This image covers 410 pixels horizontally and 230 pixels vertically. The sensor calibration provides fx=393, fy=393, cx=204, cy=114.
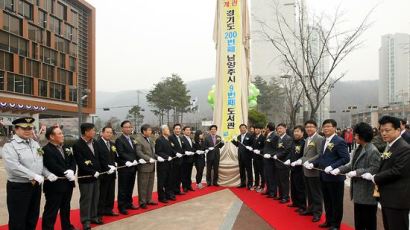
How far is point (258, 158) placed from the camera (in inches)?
378

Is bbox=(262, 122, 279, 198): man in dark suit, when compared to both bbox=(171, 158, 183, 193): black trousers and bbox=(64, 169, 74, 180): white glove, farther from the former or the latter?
bbox=(64, 169, 74, 180): white glove

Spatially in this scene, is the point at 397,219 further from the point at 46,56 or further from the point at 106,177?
the point at 46,56

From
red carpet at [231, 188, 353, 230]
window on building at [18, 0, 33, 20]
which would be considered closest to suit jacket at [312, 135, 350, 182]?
red carpet at [231, 188, 353, 230]

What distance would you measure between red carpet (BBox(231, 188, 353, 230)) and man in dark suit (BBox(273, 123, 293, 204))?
0.85 feet

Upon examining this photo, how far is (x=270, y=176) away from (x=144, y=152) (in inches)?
116

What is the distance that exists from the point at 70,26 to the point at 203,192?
37975mm

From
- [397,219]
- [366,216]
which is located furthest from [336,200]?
[397,219]

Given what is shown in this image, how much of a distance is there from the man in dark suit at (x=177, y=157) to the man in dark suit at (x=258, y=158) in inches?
71.2

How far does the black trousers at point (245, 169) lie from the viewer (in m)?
9.95

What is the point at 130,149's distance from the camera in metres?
7.39

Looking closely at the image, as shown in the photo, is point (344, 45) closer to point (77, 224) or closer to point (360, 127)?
point (360, 127)

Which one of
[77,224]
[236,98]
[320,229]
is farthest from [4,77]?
[320,229]

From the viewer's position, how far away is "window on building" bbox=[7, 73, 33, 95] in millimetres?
32438

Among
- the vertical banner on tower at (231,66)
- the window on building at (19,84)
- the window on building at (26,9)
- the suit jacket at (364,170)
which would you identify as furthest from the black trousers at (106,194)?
the window on building at (26,9)
